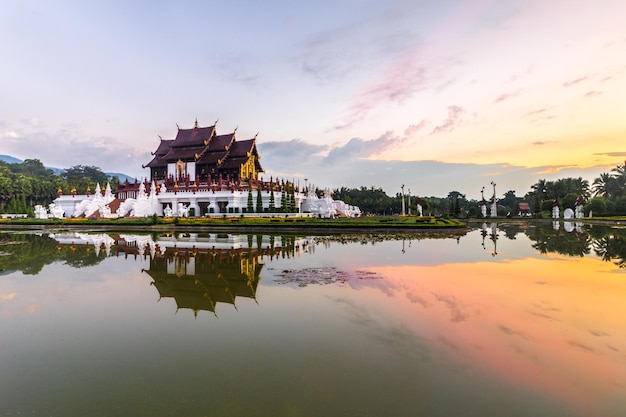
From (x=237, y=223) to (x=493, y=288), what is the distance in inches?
897

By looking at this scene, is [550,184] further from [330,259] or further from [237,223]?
[330,259]

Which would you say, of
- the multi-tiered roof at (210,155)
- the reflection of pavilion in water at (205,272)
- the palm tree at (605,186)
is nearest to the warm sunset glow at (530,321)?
the reflection of pavilion in water at (205,272)

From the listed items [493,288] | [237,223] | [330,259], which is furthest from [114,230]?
[493,288]

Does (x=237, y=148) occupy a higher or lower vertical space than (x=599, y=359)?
higher

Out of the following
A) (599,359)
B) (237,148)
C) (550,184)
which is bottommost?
(599,359)

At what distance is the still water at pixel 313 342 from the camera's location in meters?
3.79

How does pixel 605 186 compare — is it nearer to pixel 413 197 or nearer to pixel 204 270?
pixel 413 197

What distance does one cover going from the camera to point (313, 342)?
5336 millimetres

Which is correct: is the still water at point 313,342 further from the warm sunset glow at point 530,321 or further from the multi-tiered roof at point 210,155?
the multi-tiered roof at point 210,155

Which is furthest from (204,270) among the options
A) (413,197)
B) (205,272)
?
(413,197)

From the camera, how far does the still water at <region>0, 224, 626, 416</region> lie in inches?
149

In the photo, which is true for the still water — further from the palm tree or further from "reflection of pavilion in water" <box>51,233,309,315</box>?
the palm tree

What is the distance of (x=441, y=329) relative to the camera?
584 centimetres

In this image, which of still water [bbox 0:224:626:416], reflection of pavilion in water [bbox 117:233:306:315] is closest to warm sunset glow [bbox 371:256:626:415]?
still water [bbox 0:224:626:416]
